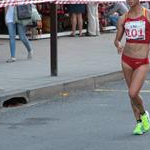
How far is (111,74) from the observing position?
42.5 feet

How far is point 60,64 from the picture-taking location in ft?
46.5

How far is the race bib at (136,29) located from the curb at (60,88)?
3.06m

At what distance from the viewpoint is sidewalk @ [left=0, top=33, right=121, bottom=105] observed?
1146 cm

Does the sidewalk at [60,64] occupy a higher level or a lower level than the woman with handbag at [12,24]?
Answer: lower

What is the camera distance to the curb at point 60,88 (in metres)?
10.6

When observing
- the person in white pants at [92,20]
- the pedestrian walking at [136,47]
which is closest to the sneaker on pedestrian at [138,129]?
the pedestrian walking at [136,47]

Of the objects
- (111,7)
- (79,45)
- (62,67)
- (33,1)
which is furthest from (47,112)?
(111,7)

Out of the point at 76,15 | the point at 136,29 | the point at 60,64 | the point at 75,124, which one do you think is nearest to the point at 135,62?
the point at 136,29

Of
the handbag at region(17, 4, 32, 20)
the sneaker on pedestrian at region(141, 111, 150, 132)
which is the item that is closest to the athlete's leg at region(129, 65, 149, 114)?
the sneaker on pedestrian at region(141, 111, 150, 132)

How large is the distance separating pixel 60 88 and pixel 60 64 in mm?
2790

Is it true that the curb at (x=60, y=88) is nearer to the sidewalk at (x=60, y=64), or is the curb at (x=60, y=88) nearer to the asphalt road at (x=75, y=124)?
the sidewalk at (x=60, y=64)

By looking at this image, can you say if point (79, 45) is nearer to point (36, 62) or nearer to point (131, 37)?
point (36, 62)

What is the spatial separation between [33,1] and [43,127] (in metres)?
4.09

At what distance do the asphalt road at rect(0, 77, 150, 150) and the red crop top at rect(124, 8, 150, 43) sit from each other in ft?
3.92
